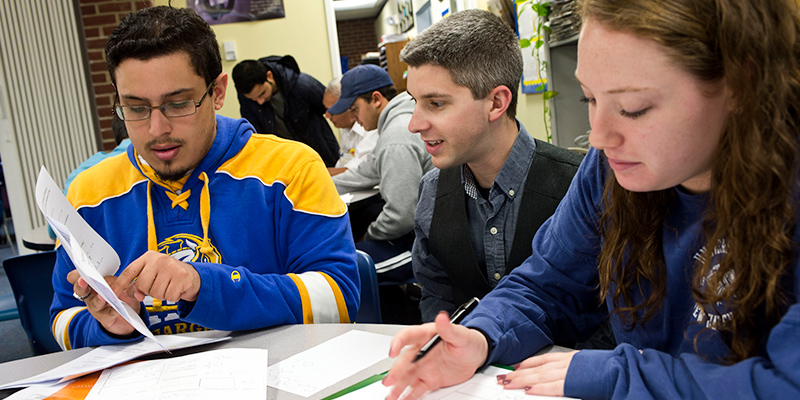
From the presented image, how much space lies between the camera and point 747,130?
735 mm

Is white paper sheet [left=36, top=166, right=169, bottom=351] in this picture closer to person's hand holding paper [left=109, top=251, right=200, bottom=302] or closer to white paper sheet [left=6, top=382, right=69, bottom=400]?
person's hand holding paper [left=109, top=251, right=200, bottom=302]

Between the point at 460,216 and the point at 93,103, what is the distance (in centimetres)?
433

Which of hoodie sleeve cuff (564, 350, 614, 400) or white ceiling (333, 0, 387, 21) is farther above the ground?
white ceiling (333, 0, 387, 21)

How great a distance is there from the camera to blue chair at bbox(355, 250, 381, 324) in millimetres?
1626

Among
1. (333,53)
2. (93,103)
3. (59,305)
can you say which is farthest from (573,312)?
(333,53)

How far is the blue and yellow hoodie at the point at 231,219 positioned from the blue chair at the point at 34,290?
2.31 ft

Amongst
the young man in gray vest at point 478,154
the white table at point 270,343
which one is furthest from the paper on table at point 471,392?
the young man in gray vest at point 478,154

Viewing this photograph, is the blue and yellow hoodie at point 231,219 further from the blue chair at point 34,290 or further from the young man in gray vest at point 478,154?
the blue chair at point 34,290

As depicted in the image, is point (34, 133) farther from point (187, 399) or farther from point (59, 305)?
point (187, 399)

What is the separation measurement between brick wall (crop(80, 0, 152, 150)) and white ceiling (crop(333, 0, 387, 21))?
27.3ft

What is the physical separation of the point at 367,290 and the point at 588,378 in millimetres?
885

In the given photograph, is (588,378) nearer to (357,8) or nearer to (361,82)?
(361,82)

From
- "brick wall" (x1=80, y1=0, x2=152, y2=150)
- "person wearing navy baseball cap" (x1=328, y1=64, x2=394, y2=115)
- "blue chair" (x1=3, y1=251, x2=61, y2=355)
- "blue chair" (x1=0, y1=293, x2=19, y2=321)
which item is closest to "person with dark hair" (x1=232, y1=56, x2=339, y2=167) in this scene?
"brick wall" (x1=80, y1=0, x2=152, y2=150)

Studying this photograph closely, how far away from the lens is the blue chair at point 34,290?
1.98 m
